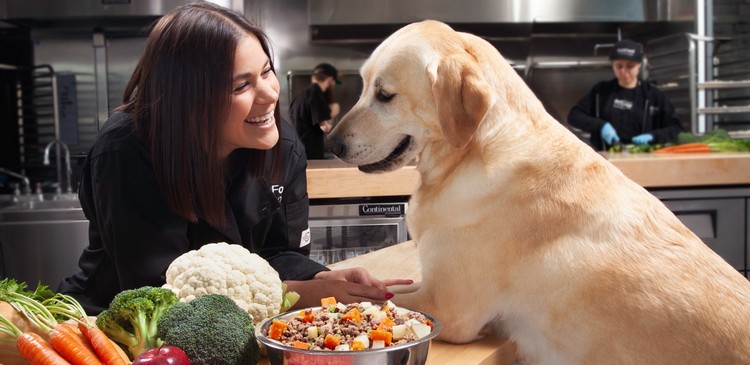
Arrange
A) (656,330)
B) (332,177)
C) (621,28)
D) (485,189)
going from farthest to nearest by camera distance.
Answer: (621,28)
(332,177)
(485,189)
(656,330)

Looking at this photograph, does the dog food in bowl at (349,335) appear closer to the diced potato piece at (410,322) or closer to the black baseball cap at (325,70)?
the diced potato piece at (410,322)

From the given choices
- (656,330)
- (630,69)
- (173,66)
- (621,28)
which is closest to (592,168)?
(656,330)

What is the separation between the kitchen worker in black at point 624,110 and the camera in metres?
6.02

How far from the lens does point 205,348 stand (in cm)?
104

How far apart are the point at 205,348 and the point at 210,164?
29.3 inches

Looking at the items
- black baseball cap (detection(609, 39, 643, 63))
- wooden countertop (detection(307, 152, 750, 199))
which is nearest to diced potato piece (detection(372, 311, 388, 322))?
wooden countertop (detection(307, 152, 750, 199))

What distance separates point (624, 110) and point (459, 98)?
5.09 meters

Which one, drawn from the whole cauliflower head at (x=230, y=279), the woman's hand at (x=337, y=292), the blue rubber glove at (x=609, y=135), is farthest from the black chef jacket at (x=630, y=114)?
the whole cauliflower head at (x=230, y=279)

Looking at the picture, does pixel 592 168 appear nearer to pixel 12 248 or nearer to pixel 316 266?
pixel 316 266

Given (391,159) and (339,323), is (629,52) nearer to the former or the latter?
(391,159)

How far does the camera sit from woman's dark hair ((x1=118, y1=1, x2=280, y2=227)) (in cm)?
165

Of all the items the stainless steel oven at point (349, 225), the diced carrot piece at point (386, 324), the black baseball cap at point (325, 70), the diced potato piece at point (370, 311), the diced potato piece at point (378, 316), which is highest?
the black baseball cap at point (325, 70)

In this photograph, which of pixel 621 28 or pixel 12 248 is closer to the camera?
pixel 12 248

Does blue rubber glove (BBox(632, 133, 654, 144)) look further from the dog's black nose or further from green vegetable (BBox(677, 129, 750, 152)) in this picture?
the dog's black nose
